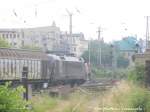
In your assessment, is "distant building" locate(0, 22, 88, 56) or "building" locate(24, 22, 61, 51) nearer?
"distant building" locate(0, 22, 88, 56)

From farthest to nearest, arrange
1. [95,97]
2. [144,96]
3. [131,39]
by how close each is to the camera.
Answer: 1. [131,39]
2. [95,97]
3. [144,96]

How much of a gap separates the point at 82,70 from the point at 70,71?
4.12 metres

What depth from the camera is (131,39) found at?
6975 centimetres

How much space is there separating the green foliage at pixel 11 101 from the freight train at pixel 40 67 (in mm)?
18677

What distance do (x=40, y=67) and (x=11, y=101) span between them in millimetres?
25288

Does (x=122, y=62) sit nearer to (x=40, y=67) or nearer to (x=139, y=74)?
(x=40, y=67)

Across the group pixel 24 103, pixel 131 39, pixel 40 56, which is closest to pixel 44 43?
pixel 131 39

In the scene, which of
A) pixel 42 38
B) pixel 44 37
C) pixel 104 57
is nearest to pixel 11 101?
pixel 104 57

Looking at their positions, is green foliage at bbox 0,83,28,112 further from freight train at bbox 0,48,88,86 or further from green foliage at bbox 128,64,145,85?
green foliage at bbox 128,64,145,85

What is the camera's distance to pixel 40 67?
33062mm

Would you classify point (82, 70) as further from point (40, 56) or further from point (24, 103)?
point (24, 103)

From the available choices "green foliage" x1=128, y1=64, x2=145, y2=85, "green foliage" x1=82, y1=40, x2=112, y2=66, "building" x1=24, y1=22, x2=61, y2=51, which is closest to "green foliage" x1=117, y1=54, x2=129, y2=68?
"green foliage" x1=82, y1=40, x2=112, y2=66

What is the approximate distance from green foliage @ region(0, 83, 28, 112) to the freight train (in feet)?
61.3

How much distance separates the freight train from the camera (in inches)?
1124
